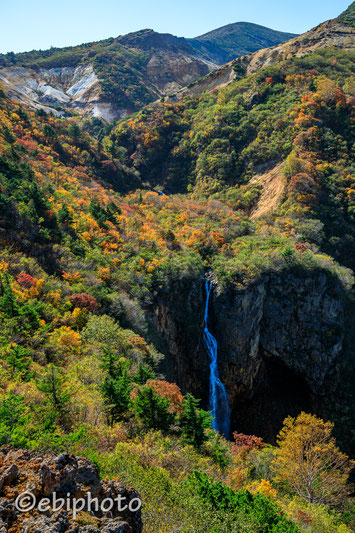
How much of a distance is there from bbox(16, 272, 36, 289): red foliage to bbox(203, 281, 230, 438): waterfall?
711 inches

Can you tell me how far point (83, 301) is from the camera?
2184 cm

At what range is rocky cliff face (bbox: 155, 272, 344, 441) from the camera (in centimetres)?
2969

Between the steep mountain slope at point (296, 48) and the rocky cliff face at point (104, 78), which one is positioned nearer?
the steep mountain slope at point (296, 48)

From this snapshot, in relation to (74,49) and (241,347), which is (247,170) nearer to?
(241,347)

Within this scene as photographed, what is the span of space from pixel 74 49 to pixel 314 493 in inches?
5601

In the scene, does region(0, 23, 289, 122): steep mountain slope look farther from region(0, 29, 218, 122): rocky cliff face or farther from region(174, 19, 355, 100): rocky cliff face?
region(174, 19, 355, 100): rocky cliff face

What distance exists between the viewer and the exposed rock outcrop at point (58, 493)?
499cm

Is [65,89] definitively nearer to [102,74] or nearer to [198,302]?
[102,74]

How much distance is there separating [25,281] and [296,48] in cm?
7873

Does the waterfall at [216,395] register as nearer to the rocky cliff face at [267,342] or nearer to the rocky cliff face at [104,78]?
the rocky cliff face at [267,342]

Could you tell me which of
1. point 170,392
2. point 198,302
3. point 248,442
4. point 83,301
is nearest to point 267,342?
point 198,302

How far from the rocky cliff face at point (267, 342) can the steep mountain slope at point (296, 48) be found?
59.1 m

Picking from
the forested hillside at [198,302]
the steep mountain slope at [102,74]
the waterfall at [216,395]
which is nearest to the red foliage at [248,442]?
the forested hillside at [198,302]

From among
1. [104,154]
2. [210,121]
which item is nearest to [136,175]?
[104,154]
